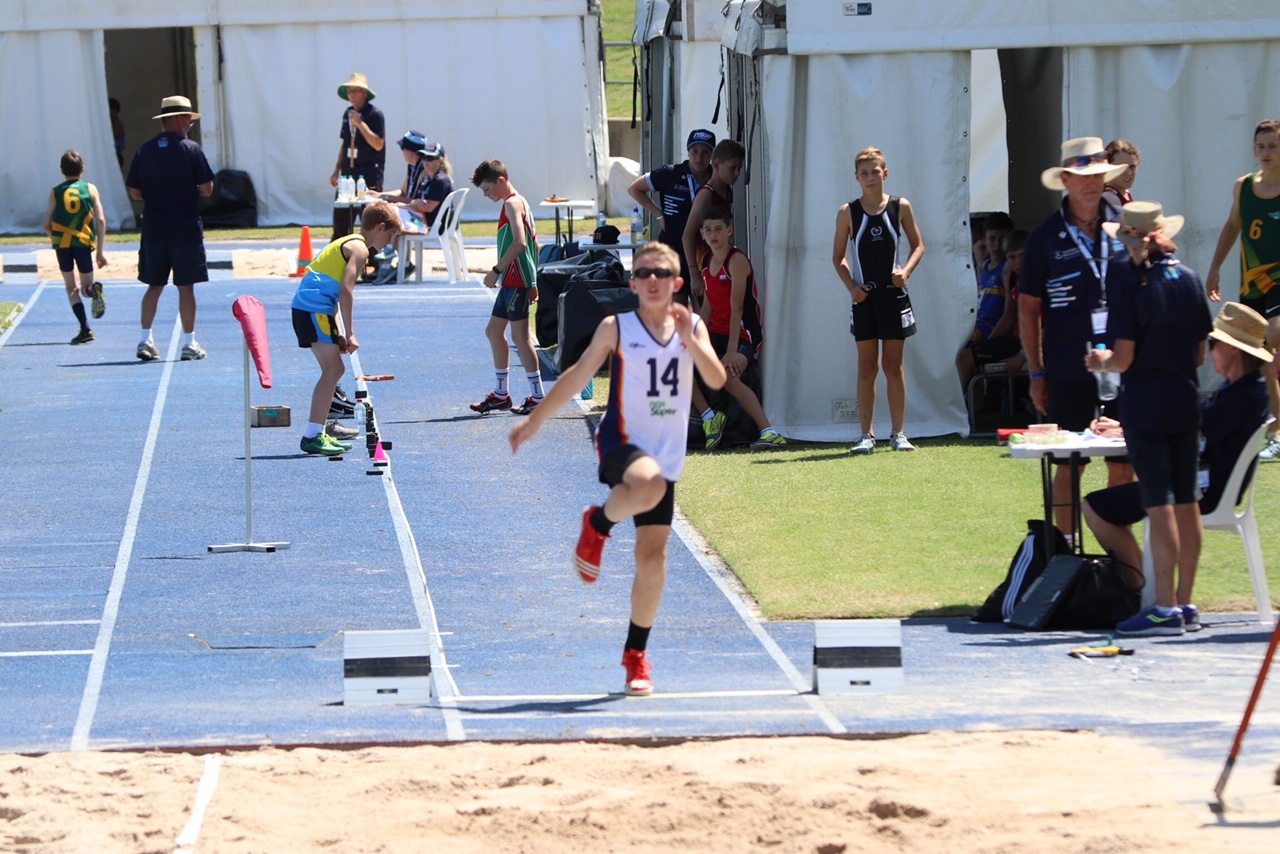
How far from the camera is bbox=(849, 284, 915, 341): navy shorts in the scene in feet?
36.5

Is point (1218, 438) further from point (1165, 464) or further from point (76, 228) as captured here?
point (76, 228)

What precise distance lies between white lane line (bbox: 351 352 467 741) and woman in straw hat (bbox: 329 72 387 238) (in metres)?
10.3

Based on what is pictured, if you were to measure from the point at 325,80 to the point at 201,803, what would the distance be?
22.1m

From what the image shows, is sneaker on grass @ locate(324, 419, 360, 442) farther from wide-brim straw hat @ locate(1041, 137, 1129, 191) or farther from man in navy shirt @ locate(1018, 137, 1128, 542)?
wide-brim straw hat @ locate(1041, 137, 1129, 191)

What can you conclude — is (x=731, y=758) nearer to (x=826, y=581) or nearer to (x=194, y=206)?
(x=826, y=581)

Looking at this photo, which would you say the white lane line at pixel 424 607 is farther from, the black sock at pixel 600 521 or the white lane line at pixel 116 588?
the white lane line at pixel 116 588

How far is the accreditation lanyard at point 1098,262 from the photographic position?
8.33 meters

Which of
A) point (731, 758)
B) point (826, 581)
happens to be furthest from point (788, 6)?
point (731, 758)

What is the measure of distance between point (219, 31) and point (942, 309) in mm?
17613

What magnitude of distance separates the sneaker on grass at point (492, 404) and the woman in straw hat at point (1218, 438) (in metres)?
6.46

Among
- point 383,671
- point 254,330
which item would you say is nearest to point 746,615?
point 383,671

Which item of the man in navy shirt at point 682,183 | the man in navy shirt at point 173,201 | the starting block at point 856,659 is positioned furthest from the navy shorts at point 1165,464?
the man in navy shirt at point 173,201

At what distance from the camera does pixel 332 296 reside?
1152 centimetres

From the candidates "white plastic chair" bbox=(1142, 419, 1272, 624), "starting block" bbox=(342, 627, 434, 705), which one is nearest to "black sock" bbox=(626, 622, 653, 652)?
"starting block" bbox=(342, 627, 434, 705)
